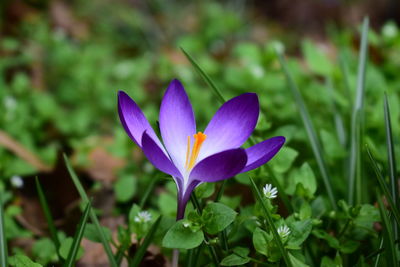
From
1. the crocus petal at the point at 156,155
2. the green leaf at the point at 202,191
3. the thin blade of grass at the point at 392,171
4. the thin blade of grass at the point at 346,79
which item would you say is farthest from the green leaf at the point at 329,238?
the thin blade of grass at the point at 346,79

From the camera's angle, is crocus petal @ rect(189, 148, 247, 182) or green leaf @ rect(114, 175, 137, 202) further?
green leaf @ rect(114, 175, 137, 202)

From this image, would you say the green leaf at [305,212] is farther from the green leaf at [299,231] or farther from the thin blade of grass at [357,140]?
the thin blade of grass at [357,140]

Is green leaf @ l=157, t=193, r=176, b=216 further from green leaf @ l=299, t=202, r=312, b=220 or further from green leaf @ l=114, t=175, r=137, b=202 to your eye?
green leaf @ l=299, t=202, r=312, b=220

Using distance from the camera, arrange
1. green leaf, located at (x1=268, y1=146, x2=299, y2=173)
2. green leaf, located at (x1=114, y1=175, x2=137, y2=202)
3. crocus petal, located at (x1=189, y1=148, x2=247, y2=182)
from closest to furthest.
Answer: crocus petal, located at (x1=189, y1=148, x2=247, y2=182)
green leaf, located at (x1=268, y1=146, x2=299, y2=173)
green leaf, located at (x1=114, y1=175, x2=137, y2=202)

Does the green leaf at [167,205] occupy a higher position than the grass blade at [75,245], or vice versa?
the grass blade at [75,245]

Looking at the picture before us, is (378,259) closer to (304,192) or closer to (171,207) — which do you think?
(304,192)

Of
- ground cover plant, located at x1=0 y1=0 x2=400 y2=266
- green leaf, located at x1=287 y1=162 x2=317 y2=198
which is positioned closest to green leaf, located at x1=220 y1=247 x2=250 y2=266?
ground cover plant, located at x1=0 y1=0 x2=400 y2=266

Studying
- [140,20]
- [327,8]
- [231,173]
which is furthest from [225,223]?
[327,8]

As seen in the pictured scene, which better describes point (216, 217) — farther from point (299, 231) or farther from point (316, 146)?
point (316, 146)
